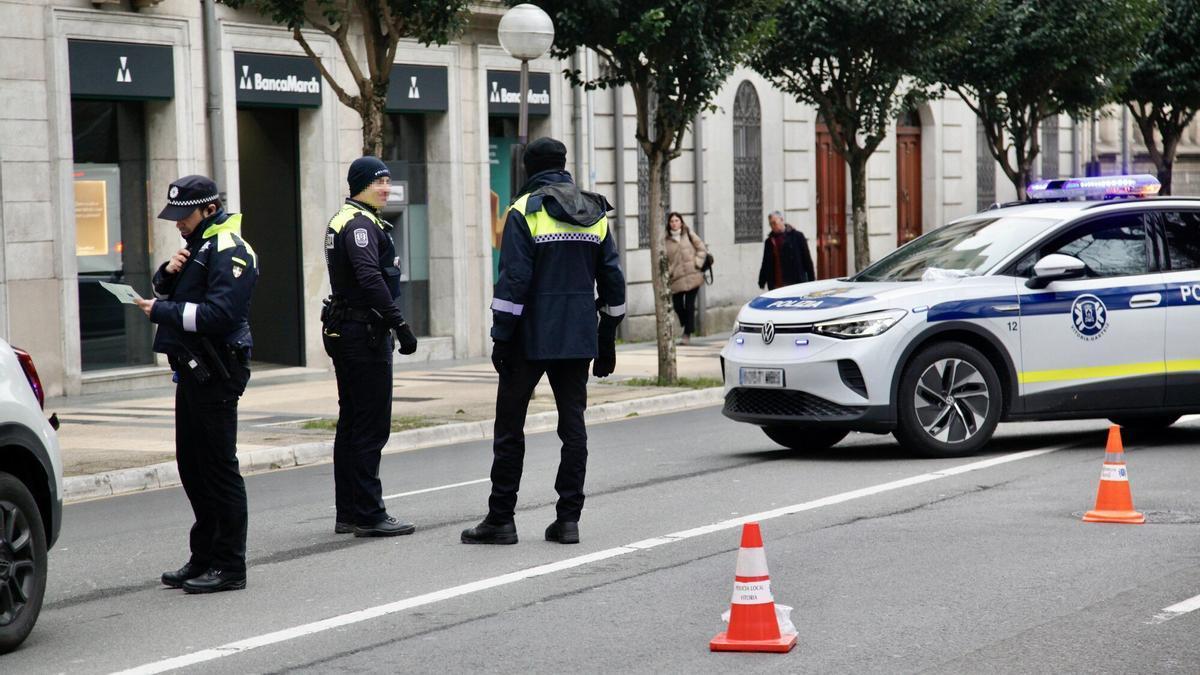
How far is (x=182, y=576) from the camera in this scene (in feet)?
25.8

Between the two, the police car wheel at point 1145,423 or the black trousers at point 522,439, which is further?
the police car wheel at point 1145,423

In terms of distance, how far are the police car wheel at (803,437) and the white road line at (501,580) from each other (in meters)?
1.26

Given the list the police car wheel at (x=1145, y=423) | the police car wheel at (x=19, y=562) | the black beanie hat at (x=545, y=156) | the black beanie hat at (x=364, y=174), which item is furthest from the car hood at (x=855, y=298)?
the police car wheel at (x=19, y=562)

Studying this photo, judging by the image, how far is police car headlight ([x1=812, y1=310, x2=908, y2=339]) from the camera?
11148 millimetres

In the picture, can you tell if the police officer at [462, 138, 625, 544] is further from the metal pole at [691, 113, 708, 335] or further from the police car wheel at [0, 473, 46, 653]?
the metal pole at [691, 113, 708, 335]

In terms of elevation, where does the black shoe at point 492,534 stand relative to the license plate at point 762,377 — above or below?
below

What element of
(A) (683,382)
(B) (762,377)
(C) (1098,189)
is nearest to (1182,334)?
(C) (1098,189)

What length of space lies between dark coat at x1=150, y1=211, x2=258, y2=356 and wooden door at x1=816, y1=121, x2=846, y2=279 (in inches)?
920

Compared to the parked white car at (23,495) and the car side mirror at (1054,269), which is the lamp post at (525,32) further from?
the parked white car at (23,495)

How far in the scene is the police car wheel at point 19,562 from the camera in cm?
651

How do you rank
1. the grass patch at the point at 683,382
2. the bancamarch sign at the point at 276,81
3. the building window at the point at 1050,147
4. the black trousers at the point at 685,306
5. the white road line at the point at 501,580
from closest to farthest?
the white road line at the point at 501,580, the grass patch at the point at 683,382, the bancamarch sign at the point at 276,81, the black trousers at the point at 685,306, the building window at the point at 1050,147

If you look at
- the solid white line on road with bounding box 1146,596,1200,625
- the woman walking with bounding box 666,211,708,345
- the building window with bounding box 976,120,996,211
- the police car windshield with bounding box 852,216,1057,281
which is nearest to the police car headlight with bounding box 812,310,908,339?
the police car windshield with bounding box 852,216,1057,281

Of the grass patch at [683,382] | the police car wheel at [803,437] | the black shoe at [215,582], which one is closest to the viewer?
the black shoe at [215,582]

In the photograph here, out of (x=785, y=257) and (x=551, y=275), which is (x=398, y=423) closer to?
(x=551, y=275)
